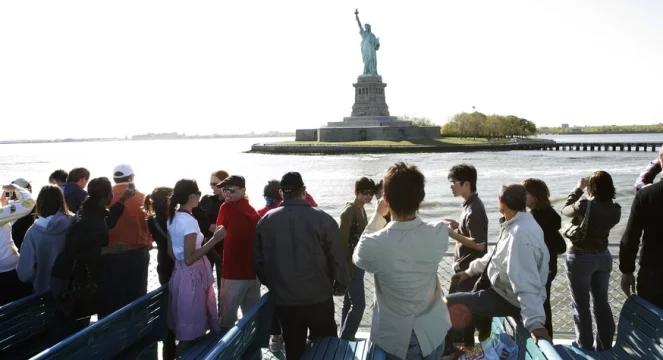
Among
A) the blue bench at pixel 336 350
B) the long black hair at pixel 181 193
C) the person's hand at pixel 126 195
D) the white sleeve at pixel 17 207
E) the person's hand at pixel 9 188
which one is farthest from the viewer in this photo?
the person's hand at pixel 9 188

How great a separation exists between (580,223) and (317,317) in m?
2.55

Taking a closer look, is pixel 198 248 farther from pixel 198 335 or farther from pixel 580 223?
pixel 580 223

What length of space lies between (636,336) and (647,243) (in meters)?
0.85

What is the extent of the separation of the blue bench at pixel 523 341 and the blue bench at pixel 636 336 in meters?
0.27

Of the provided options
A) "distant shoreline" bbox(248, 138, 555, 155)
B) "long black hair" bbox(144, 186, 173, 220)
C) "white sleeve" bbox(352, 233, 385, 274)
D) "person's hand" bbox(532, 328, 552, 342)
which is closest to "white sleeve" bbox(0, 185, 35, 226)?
"long black hair" bbox(144, 186, 173, 220)

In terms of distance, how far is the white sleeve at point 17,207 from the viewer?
17.0 ft

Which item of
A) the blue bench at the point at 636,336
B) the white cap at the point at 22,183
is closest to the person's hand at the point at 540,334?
the blue bench at the point at 636,336

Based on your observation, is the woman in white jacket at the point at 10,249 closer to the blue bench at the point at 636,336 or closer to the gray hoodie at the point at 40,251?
the gray hoodie at the point at 40,251

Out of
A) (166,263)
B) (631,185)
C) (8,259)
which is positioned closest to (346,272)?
(166,263)

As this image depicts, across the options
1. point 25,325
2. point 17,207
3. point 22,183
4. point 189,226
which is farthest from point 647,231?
point 22,183

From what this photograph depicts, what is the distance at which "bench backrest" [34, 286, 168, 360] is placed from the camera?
3.27 m

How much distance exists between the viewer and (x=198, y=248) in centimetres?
458

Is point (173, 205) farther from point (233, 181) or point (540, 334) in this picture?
point (540, 334)

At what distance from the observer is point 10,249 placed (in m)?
5.27
